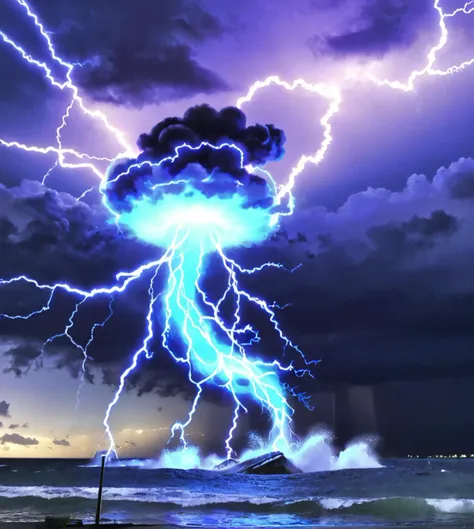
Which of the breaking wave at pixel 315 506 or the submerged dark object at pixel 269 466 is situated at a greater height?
the submerged dark object at pixel 269 466

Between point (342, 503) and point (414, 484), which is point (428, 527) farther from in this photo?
point (414, 484)

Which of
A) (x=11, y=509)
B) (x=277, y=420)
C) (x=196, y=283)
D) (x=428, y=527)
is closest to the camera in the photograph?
(x=428, y=527)

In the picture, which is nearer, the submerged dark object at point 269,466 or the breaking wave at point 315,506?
the breaking wave at point 315,506

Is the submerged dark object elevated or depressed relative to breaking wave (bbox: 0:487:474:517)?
elevated

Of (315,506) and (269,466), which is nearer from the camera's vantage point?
(315,506)

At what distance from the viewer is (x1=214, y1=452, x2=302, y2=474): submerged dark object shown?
52.5 metres

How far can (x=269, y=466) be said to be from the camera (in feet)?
172

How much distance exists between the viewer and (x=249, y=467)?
179ft

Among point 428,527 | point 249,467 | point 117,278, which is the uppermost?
point 117,278

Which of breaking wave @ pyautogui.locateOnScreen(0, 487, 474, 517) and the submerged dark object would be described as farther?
the submerged dark object

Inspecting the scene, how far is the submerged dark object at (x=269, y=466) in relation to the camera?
52.5 meters

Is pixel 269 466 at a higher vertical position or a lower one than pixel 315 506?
higher

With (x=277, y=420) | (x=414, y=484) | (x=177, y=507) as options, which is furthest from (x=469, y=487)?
(x=177, y=507)

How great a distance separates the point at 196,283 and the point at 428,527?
1712cm
